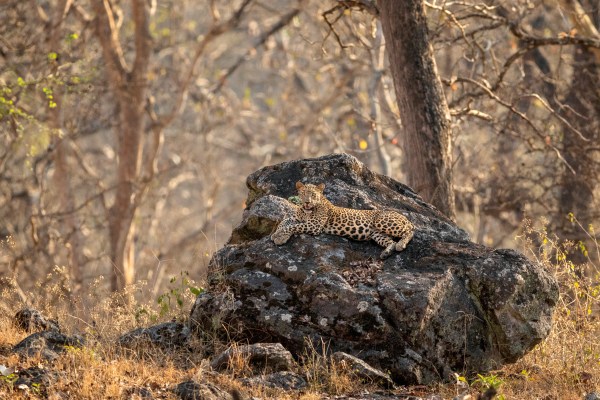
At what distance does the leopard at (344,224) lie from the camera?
28.3ft

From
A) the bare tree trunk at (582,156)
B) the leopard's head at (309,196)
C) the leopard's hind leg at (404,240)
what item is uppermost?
the bare tree trunk at (582,156)

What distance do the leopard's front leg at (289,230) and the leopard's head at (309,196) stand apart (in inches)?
6.8

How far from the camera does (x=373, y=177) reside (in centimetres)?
998

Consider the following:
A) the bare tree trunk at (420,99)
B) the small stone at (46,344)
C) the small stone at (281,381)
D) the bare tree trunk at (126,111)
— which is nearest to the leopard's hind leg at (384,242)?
the small stone at (281,381)

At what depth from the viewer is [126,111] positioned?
2097 centimetres

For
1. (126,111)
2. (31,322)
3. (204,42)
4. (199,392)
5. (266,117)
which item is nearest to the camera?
(199,392)

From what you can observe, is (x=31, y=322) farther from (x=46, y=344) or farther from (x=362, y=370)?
(x=362, y=370)

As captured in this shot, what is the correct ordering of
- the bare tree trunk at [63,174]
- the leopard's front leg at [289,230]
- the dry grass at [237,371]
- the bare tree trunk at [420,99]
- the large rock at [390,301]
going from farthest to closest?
the bare tree trunk at [63,174], the bare tree trunk at [420,99], the leopard's front leg at [289,230], the large rock at [390,301], the dry grass at [237,371]

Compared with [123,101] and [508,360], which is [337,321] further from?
[123,101]

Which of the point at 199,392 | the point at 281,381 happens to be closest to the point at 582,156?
the point at 281,381

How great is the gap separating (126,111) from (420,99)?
36.0 feet

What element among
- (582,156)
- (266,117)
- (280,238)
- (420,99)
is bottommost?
(280,238)

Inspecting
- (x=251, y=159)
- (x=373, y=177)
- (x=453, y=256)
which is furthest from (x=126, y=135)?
(x=453, y=256)

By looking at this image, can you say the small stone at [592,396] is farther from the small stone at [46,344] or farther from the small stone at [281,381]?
the small stone at [46,344]
